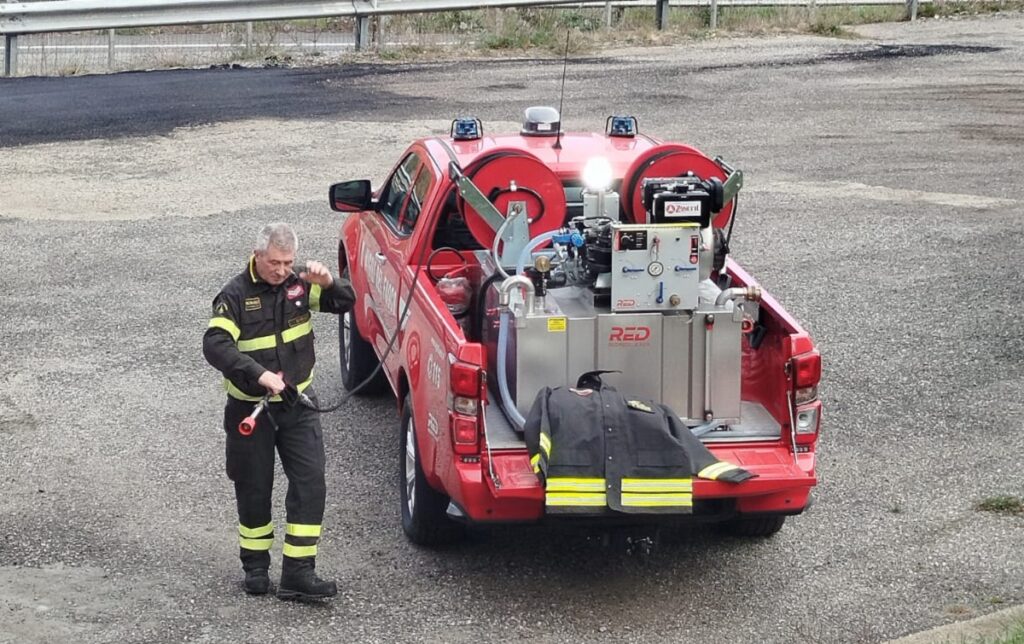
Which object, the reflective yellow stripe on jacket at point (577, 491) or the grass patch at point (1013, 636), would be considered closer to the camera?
the grass patch at point (1013, 636)

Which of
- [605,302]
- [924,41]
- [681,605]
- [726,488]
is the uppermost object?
[924,41]

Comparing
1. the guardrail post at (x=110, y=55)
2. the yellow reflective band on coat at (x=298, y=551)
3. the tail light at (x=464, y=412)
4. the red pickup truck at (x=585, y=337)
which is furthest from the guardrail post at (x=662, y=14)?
the yellow reflective band on coat at (x=298, y=551)

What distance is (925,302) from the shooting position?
12.4m

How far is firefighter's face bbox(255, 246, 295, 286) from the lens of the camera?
7.11m

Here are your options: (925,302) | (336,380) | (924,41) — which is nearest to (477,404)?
(336,380)

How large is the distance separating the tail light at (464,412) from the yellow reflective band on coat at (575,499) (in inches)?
19.4

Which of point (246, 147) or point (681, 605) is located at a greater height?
point (246, 147)

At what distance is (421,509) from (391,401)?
269 cm

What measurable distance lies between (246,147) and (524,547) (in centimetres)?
1091

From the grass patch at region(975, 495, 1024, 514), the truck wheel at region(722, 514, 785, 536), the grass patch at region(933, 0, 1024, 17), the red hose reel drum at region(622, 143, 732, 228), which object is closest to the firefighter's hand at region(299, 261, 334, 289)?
the red hose reel drum at region(622, 143, 732, 228)

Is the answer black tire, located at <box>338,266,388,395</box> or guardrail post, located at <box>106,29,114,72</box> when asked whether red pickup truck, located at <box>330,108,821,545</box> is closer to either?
black tire, located at <box>338,266,388,395</box>

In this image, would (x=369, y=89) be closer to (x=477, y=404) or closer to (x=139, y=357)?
(x=139, y=357)

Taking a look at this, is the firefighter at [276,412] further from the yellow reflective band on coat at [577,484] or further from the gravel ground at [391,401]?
the yellow reflective band on coat at [577,484]

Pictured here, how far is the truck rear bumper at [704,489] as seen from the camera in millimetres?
6949
